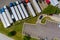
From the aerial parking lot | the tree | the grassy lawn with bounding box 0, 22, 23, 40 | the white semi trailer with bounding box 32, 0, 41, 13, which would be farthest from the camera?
the white semi trailer with bounding box 32, 0, 41, 13

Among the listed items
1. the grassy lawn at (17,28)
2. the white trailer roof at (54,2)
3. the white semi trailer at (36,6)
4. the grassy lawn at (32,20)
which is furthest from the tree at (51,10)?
the grassy lawn at (17,28)

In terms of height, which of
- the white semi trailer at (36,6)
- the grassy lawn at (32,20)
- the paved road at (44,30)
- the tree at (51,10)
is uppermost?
the white semi trailer at (36,6)

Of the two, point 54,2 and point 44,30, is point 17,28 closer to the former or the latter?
point 44,30

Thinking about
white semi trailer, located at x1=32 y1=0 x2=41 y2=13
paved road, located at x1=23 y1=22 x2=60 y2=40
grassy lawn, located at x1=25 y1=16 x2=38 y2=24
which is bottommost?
paved road, located at x1=23 y1=22 x2=60 y2=40

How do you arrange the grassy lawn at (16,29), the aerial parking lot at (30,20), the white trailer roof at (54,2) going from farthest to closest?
the white trailer roof at (54,2) → the grassy lawn at (16,29) → the aerial parking lot at (30,20)

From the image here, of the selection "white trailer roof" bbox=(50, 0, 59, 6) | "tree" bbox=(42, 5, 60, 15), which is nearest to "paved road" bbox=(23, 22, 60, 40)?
"tree" bbox=(42, 5, 60, 15)

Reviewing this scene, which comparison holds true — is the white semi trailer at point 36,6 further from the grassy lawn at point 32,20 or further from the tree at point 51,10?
the grassy lawn at point 32,20

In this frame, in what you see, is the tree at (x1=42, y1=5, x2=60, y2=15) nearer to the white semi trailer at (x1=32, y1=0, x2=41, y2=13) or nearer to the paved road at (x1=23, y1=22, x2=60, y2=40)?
the white semi trailer at (x1=32, y1=0, x2=41, y2=13)

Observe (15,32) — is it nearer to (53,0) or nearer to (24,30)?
(24,30)

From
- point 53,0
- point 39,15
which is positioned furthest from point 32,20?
point 53,0
